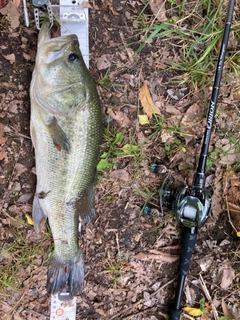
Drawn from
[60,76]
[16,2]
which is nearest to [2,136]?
[60,76]

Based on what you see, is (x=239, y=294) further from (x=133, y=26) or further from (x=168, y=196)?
(x=133, y=26)

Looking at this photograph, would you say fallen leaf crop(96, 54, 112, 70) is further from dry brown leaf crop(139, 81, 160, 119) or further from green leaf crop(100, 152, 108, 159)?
green leaf crop(100, 152, 108, 159)

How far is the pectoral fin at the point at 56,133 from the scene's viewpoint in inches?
105

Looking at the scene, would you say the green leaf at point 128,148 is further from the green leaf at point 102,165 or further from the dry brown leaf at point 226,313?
the dry brown leaf at point 226,313

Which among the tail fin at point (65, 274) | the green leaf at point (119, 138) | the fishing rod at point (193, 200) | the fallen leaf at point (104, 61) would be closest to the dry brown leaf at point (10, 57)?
the fallen leaf at point (104, 61)

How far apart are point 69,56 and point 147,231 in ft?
5.80

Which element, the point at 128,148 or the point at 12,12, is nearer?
the point at 12,12

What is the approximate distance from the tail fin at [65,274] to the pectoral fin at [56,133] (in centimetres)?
97

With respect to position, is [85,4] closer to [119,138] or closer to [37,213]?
[119,138]

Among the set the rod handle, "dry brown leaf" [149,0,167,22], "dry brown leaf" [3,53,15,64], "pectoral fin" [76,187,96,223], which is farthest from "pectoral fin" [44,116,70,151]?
"dry brown leaf" [149,0,167,22]

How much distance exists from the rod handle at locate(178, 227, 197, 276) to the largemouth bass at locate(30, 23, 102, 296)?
33.1 inches

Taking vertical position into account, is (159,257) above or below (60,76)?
below

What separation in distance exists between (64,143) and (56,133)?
0.10 metres

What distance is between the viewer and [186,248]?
3143mm
